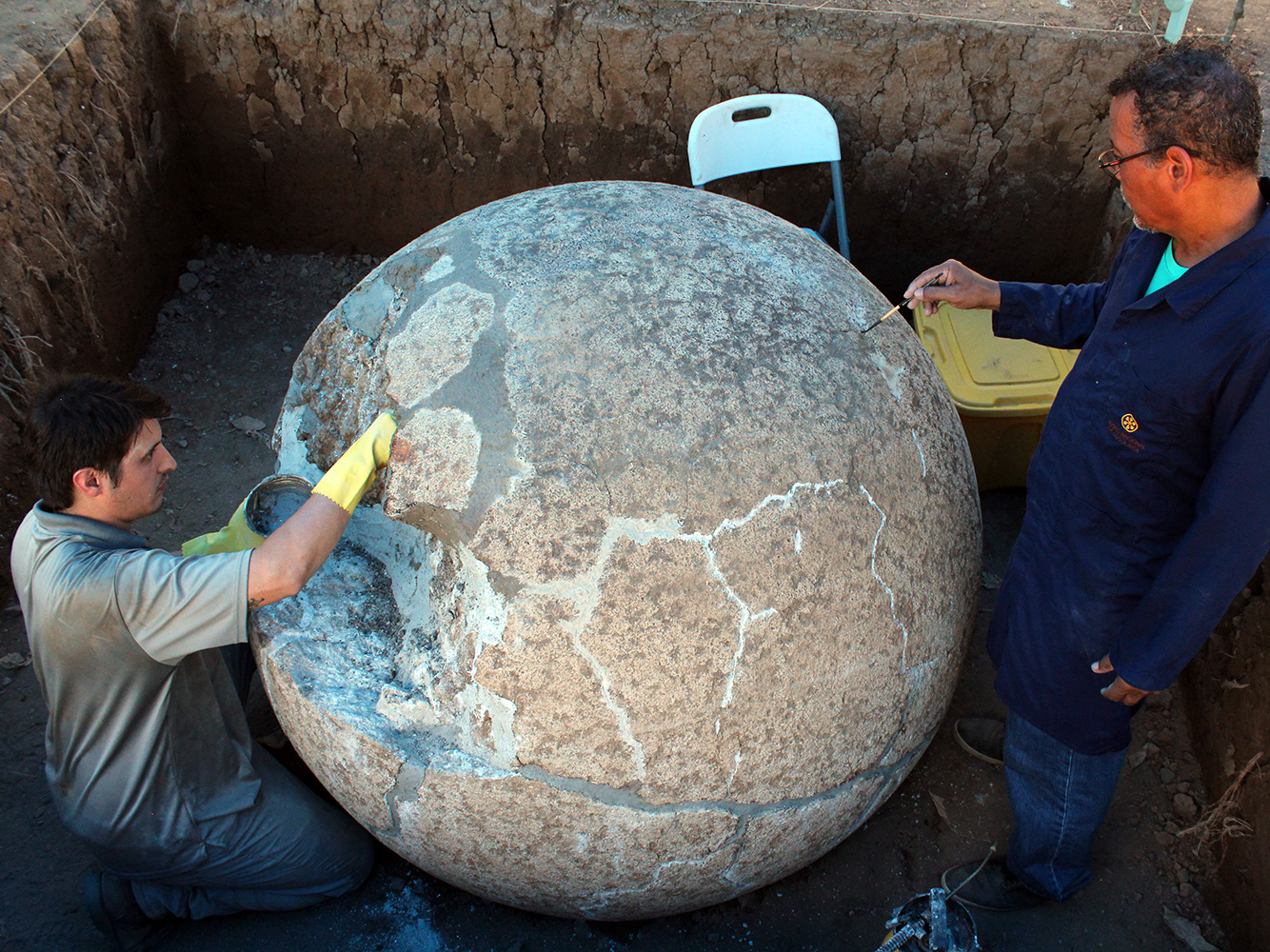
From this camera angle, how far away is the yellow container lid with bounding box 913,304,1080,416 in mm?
2875

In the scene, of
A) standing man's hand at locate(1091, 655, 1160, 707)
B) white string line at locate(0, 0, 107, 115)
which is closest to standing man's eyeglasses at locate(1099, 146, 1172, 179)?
standing man's hand at locate(1091, 655, 1160, 707)

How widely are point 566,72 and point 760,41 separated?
720 millimetres

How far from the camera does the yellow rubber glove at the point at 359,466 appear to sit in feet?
5.54

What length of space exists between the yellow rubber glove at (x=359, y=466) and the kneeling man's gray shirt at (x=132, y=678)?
20 centimetres

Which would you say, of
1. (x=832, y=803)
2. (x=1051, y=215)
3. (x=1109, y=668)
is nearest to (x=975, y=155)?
(x=1051, y=215)

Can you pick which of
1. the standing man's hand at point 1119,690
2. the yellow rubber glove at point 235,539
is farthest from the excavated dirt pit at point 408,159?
the yellow rubber glove at point 235,539

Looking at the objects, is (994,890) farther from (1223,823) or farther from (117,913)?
(117,913)

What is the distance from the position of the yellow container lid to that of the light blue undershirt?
1046 millimetres

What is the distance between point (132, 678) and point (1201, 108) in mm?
2176

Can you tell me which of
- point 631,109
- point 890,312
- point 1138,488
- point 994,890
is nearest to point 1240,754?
point 994,890

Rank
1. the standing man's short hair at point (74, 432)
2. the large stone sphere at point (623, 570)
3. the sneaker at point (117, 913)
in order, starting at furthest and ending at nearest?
the sneaker at point (117, 913) → the standing man's short hair at point (74, 432) → the large stone sphere at point (623, 570)

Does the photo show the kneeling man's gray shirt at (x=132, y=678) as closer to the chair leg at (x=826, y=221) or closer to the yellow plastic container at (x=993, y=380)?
the yellow plastic container at (x=993, y=380)

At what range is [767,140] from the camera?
10.7ft

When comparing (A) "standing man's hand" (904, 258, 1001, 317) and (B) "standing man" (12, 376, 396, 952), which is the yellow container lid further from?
(B) "standing man" (12, 376, 396, 952)
